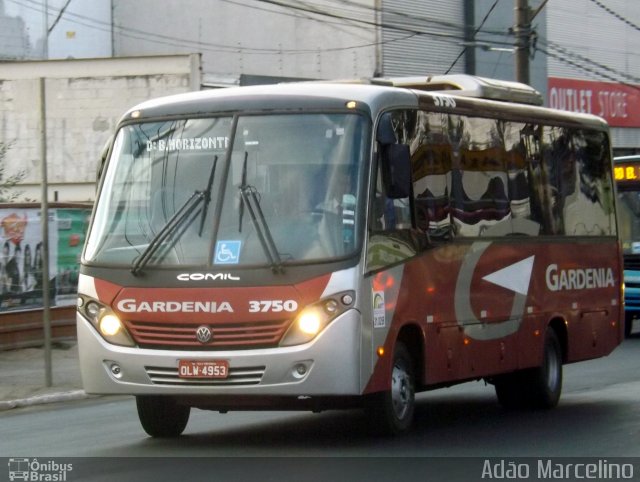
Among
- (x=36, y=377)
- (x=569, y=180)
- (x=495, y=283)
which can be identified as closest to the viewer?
(x=495, y=283)

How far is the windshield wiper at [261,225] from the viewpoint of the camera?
10.1 m

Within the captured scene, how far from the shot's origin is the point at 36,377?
17703 mm

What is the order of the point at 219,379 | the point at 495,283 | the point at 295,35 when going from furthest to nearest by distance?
1. the point at 295,35
2. the point at 495,283
3. the point at 219,379

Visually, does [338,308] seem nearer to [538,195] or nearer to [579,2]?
[538,195]

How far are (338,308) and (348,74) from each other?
102ft

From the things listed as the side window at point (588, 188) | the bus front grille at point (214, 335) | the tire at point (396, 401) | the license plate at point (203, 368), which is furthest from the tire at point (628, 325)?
the license plate at point (203, 368)

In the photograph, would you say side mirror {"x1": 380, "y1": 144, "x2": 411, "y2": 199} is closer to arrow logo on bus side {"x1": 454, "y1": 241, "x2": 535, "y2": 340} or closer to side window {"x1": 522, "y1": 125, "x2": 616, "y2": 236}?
arrow logo on bus side {"x1": 454, "y1": 241, "x2": 535, "y2": 340}

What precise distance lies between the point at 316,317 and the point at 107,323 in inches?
66.0

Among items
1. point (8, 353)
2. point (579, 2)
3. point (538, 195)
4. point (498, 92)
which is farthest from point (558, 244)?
point (579, 2)

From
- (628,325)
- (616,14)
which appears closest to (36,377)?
(628,325)

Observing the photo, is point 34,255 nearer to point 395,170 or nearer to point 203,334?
point 203,334

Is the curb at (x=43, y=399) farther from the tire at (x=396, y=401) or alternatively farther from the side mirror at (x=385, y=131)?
the side mirror at (x=385, y=131)

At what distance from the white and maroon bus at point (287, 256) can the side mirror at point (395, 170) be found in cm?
1

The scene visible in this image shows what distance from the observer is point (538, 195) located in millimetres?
13695
